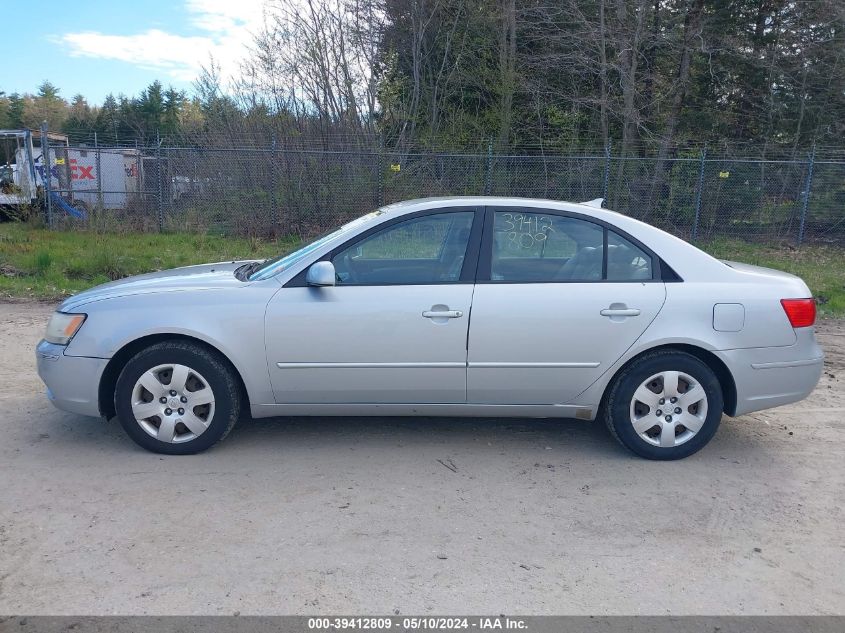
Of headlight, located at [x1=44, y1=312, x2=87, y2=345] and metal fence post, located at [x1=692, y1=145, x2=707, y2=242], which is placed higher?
metal fence post, located at [x1=692, y1=145, x2=707, y2=242]

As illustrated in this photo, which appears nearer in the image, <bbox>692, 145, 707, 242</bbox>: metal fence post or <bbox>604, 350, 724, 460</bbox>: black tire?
<bbox>604, 350, 724, 460</bbox>: black tire

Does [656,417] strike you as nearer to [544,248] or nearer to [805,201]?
[544,248]

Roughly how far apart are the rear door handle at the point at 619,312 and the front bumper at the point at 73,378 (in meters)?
3.09

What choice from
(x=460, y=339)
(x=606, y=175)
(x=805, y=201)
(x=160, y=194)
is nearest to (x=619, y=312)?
(x=460, y=339)

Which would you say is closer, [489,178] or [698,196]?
[489,178]

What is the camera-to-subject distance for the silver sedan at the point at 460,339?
14.5 ft

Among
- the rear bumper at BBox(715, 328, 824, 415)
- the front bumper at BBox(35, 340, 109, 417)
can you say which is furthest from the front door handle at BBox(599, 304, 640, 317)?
the front bumper at BBox(35, 340, 109, 417)

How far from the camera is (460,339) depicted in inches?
175

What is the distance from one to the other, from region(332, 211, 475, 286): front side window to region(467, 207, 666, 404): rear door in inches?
7.1

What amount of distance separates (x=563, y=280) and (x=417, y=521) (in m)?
1.78

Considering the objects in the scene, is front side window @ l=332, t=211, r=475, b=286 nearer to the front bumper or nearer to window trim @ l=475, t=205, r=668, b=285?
window trim @ l=475, t=205, r=668, b=285

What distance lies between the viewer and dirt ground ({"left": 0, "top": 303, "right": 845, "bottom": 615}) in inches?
123

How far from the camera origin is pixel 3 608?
296cm

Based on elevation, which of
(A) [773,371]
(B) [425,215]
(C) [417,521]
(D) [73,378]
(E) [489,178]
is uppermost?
(E) [489,178]
